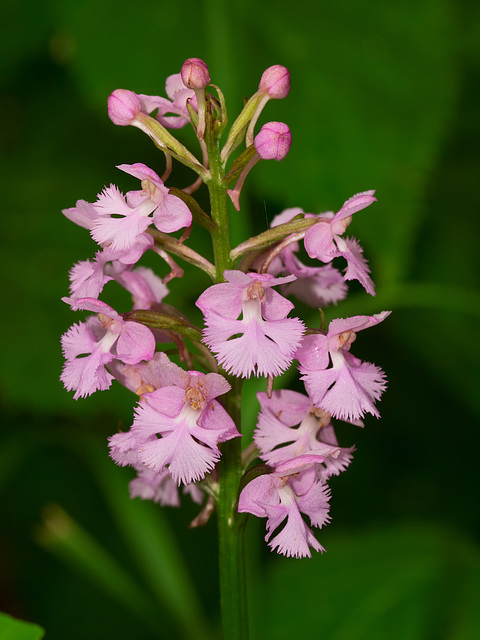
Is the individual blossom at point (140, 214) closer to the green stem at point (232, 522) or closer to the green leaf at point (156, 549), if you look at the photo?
the green stem at point (232, 522)

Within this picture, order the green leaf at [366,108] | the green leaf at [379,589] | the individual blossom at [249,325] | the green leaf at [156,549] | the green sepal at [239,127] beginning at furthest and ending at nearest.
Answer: the green leaf at [156,549] → the green leaf at [379,589] → the green leaf at [366,108] → the green sepal at [239,127] → the individual blossom at [249,325]

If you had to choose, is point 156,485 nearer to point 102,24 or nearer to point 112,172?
point 102,24

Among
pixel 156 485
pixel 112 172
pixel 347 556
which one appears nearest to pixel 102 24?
pixel 112 172

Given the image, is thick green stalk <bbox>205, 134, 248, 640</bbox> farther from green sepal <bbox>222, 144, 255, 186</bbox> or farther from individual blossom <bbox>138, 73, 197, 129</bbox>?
individual blossom <bbox>138, 73, 197, 129</bbox>

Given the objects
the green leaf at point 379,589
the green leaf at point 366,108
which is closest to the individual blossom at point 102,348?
the green leaf at point 366,108

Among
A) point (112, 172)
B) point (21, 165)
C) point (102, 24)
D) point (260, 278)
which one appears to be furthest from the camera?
point (21, 165)

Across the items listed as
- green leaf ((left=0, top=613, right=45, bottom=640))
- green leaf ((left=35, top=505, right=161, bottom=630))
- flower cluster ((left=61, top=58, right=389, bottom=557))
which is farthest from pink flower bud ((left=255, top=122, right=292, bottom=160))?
green leaf ((left=35, top=505, right=161, bottom=630))
